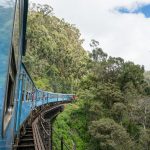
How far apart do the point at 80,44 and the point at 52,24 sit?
635 inches

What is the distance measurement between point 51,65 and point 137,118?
32711 millimetres

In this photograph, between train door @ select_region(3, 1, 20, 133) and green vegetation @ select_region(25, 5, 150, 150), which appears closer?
train door @ select_region(3, 1, 20, 133)

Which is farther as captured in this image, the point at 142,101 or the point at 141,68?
the point at 141,68

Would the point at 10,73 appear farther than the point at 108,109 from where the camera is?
No

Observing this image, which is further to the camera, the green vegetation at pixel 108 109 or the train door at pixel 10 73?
the green vegetation at pixel 108 109

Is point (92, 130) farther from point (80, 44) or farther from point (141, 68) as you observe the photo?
point (80, 44)

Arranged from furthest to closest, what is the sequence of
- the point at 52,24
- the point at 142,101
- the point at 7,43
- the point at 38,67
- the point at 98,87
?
1. the point at 52,24
2. the point at 38,67
3. the point at 98,87
4. the point at 142,101
5. the point at 7,43

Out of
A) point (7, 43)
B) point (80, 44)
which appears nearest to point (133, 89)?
point (7, 43)

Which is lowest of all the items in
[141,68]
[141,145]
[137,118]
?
[141,145]

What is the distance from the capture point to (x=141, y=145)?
28203mm

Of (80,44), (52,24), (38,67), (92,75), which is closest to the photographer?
(92,75)

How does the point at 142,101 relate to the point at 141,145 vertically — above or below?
above

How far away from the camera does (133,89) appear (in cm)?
3612

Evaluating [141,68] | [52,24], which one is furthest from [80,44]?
[141,68]
